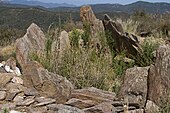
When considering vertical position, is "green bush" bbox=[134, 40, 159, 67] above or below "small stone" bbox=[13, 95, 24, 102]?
above

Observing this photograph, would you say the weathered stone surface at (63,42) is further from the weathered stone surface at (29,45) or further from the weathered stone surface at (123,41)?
the weathered stone surface at (123,41)

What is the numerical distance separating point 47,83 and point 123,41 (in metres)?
2.83

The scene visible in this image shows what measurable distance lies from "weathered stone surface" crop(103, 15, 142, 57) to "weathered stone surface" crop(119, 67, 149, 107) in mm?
2010

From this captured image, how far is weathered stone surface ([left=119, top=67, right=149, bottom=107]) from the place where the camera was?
5.64m

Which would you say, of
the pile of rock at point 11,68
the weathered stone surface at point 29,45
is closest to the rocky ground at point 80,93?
the pile of rock at point 11,68

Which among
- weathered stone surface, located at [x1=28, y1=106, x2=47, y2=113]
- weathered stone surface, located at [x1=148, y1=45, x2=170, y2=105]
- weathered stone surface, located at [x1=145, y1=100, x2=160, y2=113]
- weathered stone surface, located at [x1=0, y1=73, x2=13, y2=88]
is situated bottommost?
weathered stone surface, located at [x1=28, y1=106, x2=47, y2=113]

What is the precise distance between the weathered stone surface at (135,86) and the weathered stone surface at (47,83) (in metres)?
0.78

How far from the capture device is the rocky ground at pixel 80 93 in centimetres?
541

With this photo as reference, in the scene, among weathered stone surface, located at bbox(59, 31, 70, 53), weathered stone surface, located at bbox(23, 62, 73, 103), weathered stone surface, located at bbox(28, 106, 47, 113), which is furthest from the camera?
weathered stone surface, located at bbox(59, 31, 70, 53)

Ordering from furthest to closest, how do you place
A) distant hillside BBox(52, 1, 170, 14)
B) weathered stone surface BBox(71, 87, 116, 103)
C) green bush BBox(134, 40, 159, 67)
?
1. distant hillside BBox(52, 1, 170, 14)
2. green bush BBox(134, 40, 159, 67)
3. weathered stone surface BBox(71, 87, 116, 103)

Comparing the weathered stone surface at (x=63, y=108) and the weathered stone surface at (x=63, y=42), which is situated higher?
the weathered stone surface at (x=63, y=42)

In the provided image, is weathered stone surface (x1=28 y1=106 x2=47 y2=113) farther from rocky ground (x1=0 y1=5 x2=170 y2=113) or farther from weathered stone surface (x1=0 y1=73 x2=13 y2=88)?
weathered stone surface (x1=0 y1=73 x2=13 y2=88)

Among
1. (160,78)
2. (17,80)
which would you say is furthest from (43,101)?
(160,78)

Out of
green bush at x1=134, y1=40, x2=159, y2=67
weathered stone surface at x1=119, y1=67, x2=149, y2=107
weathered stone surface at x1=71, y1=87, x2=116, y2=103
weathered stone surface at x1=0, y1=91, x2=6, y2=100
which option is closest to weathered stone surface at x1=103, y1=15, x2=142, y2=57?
green bush at x1=134, y1=40, x2=159, y2=67
